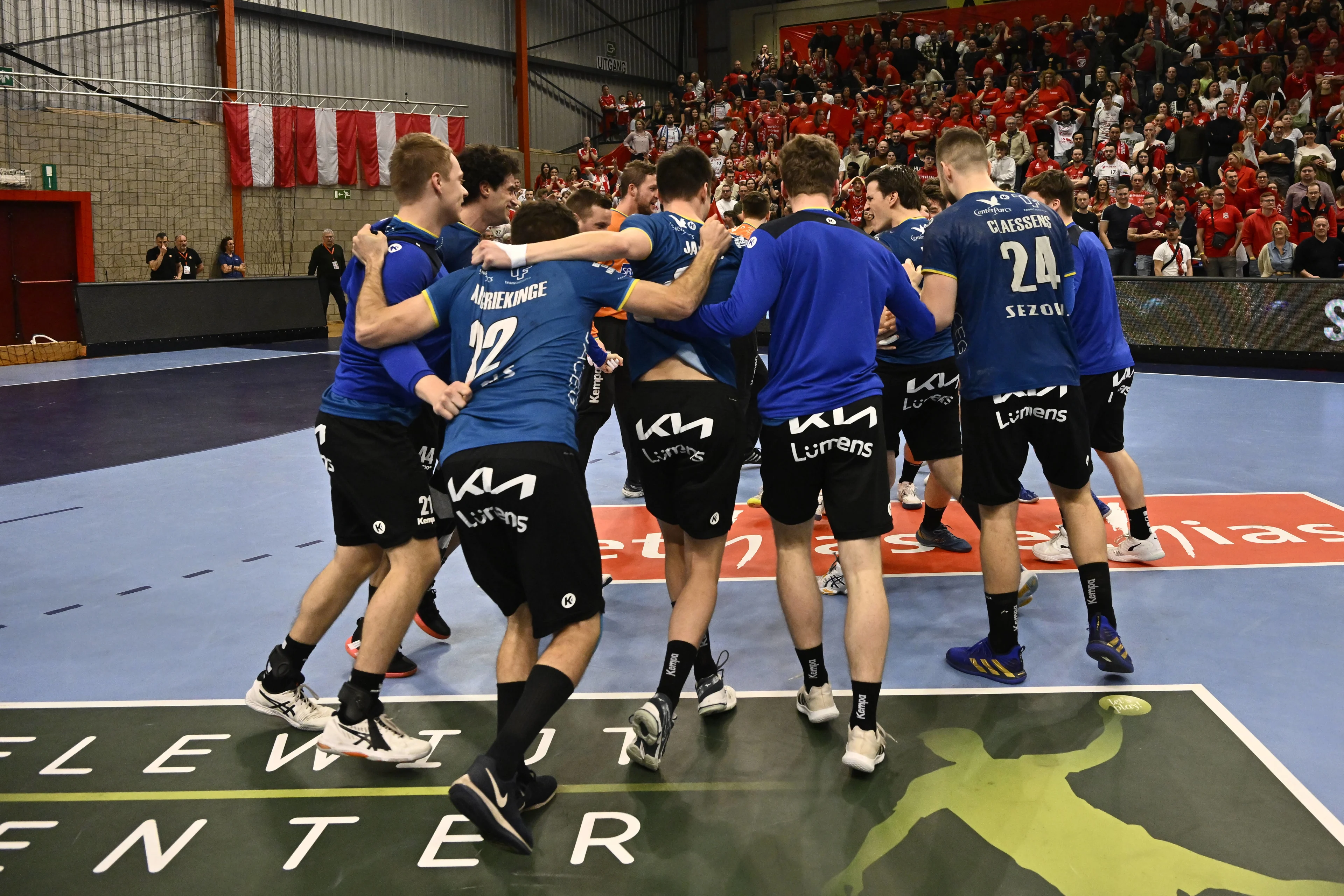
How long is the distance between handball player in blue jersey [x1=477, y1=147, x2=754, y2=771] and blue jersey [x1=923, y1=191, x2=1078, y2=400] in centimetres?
93

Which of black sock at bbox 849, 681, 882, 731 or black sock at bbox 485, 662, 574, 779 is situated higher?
black sock at bbox 485, 662, 574, 779

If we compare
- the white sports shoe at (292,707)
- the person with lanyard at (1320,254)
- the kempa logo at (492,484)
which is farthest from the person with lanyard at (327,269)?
the kempa logo at (492,484)

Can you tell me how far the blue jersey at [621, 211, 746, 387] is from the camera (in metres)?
3.73

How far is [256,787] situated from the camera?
3.51 metres

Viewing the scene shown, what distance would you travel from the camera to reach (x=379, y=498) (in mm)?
3738

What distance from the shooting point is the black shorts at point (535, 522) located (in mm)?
3059

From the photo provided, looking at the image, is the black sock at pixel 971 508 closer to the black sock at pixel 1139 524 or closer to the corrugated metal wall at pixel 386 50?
the black sock at pixel 1139 524

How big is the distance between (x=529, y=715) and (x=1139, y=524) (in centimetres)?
393

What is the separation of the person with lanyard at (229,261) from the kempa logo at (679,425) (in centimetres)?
1772

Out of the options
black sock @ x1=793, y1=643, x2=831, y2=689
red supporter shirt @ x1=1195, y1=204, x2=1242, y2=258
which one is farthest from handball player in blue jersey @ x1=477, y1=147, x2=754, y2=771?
red supporter shirt @ x1=1195, y1=204, x2=1242, y2=258

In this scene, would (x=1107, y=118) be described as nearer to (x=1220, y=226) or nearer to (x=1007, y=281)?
(x=1220, y=226)

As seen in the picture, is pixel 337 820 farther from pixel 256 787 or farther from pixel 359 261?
pixel 359 261

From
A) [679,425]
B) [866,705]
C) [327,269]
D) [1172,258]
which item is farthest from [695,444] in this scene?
[327,269]

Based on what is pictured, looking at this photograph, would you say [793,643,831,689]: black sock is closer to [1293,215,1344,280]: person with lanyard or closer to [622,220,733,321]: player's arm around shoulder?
[622,220,733,321]: player's arm around shoulder
